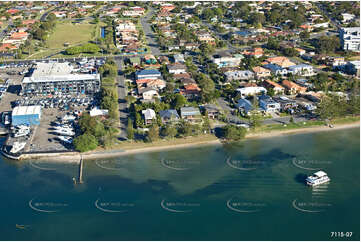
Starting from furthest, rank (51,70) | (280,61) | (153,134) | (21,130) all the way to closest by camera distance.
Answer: (280,61)
(51,70)
(21,130)
(153,134)

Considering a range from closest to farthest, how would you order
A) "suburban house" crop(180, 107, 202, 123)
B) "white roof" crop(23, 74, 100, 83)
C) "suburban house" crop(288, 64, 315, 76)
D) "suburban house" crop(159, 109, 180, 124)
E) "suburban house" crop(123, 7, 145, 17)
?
"suburban house" crop(159, 109, 180, 124) → "suburban house" crop(180, 107, 202, 123) → "white roof" crop(23, 74, 100, 83) → "suburban house" crop(288, 64, 315, 76) → "suburban house" crop(123, 7, 145, 17)

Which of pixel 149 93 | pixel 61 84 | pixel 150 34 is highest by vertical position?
pixel 150 34

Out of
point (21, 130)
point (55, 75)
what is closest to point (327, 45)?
point (55, 75)

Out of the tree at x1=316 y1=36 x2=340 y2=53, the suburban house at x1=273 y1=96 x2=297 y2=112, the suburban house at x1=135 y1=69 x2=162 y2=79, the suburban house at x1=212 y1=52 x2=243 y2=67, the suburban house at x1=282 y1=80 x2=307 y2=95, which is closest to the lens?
the suburban house at x1=273 y1=96 x2=297 y2=112

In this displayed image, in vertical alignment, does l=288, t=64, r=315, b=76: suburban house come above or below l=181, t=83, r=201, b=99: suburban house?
below

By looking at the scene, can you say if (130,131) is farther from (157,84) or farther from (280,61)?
(280,61)

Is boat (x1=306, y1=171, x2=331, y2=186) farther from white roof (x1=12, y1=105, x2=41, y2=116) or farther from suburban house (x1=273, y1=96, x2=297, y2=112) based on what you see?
white roof (x1=12, y1=105, x2=41, y2=116)

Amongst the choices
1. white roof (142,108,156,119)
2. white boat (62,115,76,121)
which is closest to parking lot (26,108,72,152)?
white boat (62,115,76,121)
